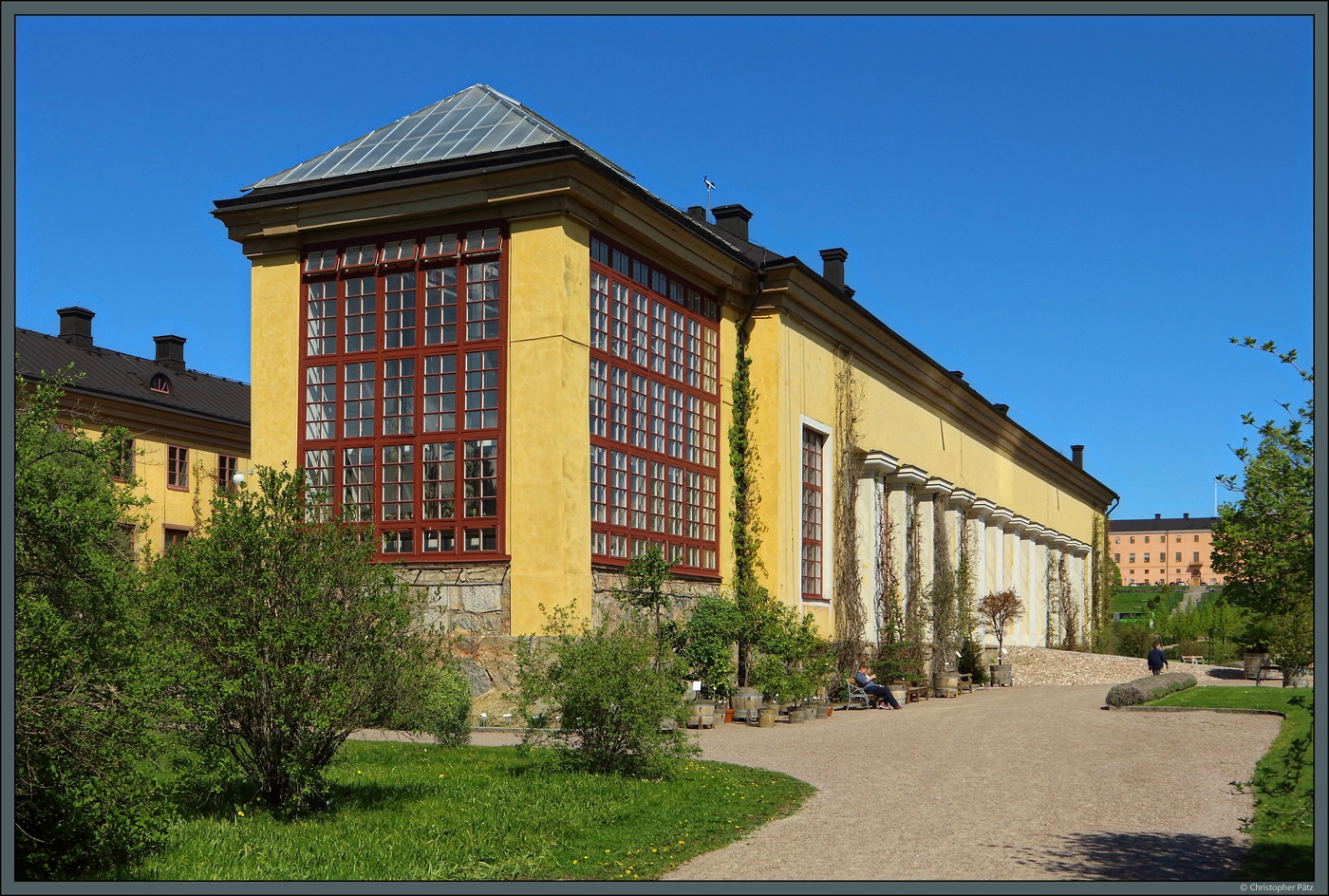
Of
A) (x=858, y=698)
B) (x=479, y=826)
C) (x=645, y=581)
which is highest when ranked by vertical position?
(x=645, y=581)

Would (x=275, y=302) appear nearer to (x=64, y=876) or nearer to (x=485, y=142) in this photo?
(x=485, y=142)

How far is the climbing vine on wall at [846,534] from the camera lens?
1268 inches

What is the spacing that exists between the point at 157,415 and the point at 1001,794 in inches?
1236

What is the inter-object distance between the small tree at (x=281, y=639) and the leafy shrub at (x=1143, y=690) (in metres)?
19.1

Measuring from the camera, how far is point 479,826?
11.3 m

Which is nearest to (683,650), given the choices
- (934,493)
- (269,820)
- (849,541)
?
(849,541)

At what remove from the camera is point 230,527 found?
38.4 ft

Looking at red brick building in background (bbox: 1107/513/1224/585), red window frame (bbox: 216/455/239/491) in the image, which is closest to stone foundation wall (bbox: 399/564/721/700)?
red window frame (bbox: 216/455/239/491)

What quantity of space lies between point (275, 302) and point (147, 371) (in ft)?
64.0

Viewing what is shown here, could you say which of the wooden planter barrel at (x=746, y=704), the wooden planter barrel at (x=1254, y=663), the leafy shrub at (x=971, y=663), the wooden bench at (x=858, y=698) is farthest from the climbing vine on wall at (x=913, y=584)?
the wooden planter barrel at (x=1254, y=663)

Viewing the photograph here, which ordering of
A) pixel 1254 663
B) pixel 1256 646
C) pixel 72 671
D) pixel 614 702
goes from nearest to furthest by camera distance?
pixel 72 671
pixel 614 702
pixel 1254 663
pixel 1256 646

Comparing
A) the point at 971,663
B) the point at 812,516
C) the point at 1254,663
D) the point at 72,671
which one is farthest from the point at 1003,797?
the point at 1254,663

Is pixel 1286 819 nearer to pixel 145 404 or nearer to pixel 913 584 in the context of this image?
pixel 913 584

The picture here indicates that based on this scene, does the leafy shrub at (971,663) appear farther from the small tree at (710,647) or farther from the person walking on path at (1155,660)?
the small tree at (710,647)
